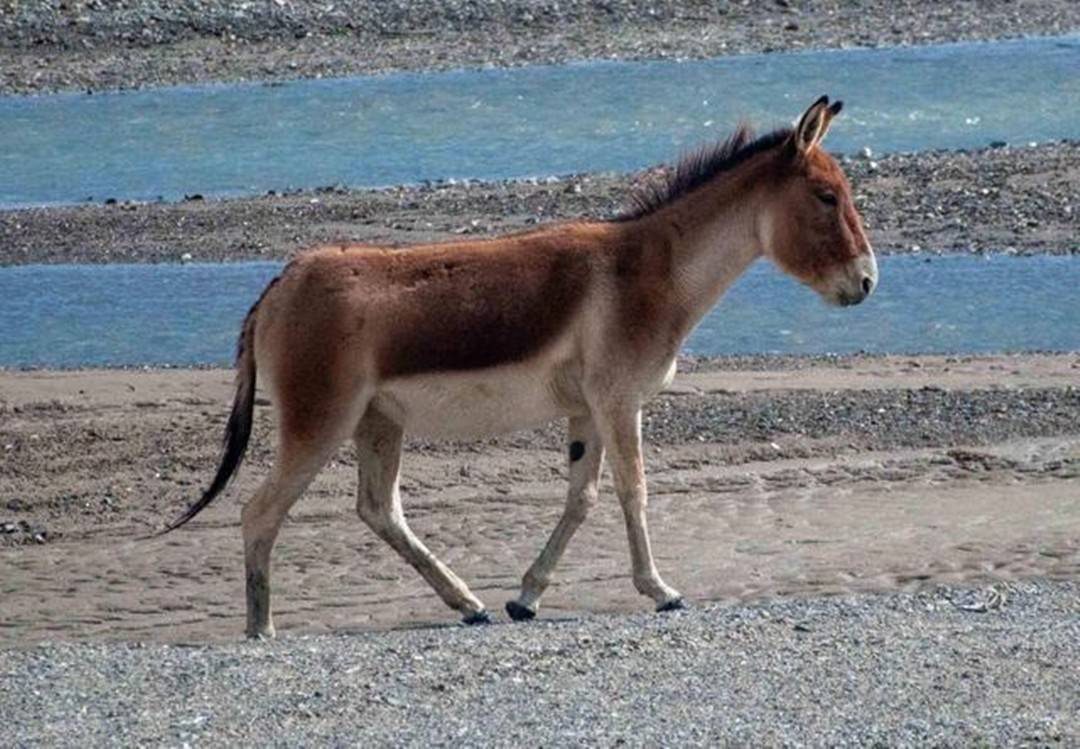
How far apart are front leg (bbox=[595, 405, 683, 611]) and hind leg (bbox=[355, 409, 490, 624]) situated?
0.75m

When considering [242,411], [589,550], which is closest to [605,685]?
[242,411]

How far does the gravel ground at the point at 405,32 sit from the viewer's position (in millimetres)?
32719

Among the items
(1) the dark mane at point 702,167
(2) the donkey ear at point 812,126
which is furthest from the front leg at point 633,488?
(2) the donkey ear at point 812,126

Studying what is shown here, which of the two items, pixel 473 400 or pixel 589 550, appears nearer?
pixel 473 400

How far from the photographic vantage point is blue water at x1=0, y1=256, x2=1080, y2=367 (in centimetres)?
1756

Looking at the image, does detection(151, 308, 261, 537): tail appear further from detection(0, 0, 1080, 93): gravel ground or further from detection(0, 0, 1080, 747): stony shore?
detection(0, 0, 1080, 93): gravel ground

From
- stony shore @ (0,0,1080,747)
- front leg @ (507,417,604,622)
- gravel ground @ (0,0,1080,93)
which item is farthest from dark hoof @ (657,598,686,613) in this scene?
gravel ground @ (0,0,1080,93)

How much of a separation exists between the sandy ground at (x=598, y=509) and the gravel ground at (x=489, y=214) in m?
4.67

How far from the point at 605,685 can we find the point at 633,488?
6.49ft

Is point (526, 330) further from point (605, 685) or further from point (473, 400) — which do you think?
point (605, 685)

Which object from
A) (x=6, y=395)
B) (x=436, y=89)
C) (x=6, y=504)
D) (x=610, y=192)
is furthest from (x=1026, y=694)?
(x=436, y=89)

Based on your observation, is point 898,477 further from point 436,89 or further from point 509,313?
point 436,89

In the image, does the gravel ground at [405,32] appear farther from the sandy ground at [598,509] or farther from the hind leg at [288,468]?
the hind leg at [288,468]

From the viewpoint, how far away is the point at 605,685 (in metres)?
9.23
